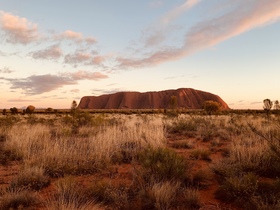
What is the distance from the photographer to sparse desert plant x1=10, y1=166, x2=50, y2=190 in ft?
15.0

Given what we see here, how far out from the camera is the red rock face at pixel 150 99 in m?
140

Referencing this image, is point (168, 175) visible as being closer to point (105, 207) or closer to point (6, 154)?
point (105, 207)

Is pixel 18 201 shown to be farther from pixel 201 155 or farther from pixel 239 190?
pixel 201 155

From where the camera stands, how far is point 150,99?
150 meters

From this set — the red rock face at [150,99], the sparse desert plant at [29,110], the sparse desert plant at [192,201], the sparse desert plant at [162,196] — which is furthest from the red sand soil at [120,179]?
the red rock face at [150,99]

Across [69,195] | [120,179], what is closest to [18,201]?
[69,195]

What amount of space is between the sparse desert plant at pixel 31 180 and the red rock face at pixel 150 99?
425 feet

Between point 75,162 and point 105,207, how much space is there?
2.52 m

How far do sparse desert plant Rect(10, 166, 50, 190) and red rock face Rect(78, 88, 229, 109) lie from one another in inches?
5104

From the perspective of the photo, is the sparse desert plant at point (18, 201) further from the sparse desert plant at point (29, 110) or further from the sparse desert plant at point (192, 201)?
the sparse desert plant at point (29, 110)

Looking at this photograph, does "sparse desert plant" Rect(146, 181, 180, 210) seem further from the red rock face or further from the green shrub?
the red rock face

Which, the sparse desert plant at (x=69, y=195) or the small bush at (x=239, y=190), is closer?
the sparse desert plant at (x=69, y=195)

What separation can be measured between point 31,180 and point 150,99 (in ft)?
477

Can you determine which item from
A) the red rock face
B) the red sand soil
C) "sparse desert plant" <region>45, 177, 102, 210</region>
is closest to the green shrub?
the red sand soil
